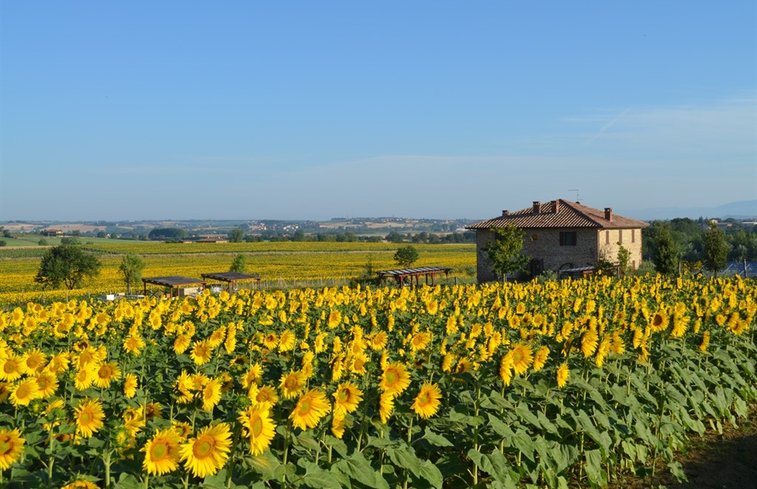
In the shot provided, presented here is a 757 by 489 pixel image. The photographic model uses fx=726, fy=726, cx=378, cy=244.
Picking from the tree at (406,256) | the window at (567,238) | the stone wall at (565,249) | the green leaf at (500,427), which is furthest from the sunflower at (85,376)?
the tree at (406,256)

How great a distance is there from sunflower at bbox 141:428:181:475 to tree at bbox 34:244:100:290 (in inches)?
2015

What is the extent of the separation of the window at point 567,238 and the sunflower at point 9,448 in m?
43.5

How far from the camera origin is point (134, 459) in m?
3.84

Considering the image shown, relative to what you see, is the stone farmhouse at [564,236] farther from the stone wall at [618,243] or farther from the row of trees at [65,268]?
the row of trees at [65,268]

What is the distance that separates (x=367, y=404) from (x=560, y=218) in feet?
142

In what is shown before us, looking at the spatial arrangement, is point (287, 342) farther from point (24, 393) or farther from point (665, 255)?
point (665, 255)

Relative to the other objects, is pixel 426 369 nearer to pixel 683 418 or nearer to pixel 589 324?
pixel 589 324

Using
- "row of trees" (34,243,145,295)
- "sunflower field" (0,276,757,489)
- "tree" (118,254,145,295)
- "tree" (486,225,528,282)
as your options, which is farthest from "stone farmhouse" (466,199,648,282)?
"sunflower field" (0,276,757,489)

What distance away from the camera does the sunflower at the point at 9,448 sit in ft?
11.7

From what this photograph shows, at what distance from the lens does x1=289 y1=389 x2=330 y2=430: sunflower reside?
4136mm

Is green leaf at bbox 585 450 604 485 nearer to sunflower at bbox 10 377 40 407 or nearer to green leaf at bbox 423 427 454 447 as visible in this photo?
green leaf at bbox 423 427 454 447

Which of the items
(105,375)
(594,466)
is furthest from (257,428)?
(594,466)

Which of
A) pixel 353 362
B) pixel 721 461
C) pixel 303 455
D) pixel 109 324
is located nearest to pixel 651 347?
pixel 721 461

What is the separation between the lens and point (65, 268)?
5069cm
